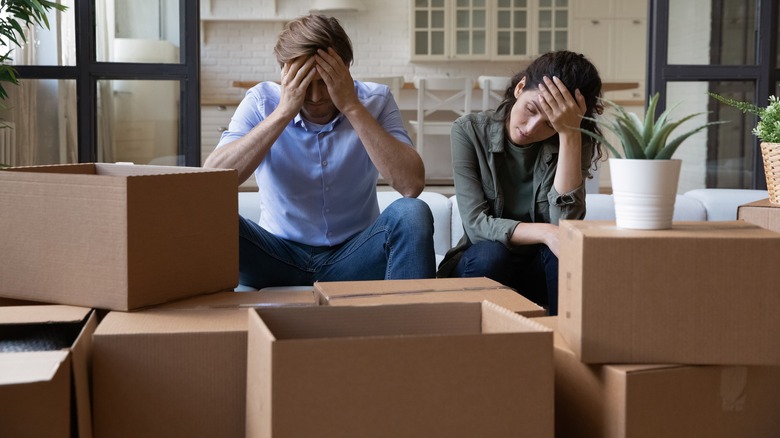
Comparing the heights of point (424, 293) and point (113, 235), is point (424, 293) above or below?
below

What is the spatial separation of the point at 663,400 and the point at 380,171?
1.20 metres

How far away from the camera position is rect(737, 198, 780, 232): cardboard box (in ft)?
5.97

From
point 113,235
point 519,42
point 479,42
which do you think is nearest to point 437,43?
point 479,42

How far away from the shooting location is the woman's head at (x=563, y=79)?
2111 millimetres

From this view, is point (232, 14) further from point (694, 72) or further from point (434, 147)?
point (694, 72)

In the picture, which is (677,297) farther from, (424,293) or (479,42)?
(479,42)

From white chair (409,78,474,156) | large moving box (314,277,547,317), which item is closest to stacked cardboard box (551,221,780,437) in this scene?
large moving box (314,277,547,317)

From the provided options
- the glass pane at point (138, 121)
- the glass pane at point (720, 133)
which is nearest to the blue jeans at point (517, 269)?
the glass pane at point (138, 121)

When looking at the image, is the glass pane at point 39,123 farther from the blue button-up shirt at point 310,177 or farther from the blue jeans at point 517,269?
the blue jeans at point 517,269

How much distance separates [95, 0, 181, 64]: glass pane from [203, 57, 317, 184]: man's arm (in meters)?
1.10

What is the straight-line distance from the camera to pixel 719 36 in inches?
137

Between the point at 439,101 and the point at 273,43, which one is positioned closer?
the point at 439,101

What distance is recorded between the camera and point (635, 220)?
4.21 feet

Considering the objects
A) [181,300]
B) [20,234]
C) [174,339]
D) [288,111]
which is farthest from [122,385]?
[288,111]
